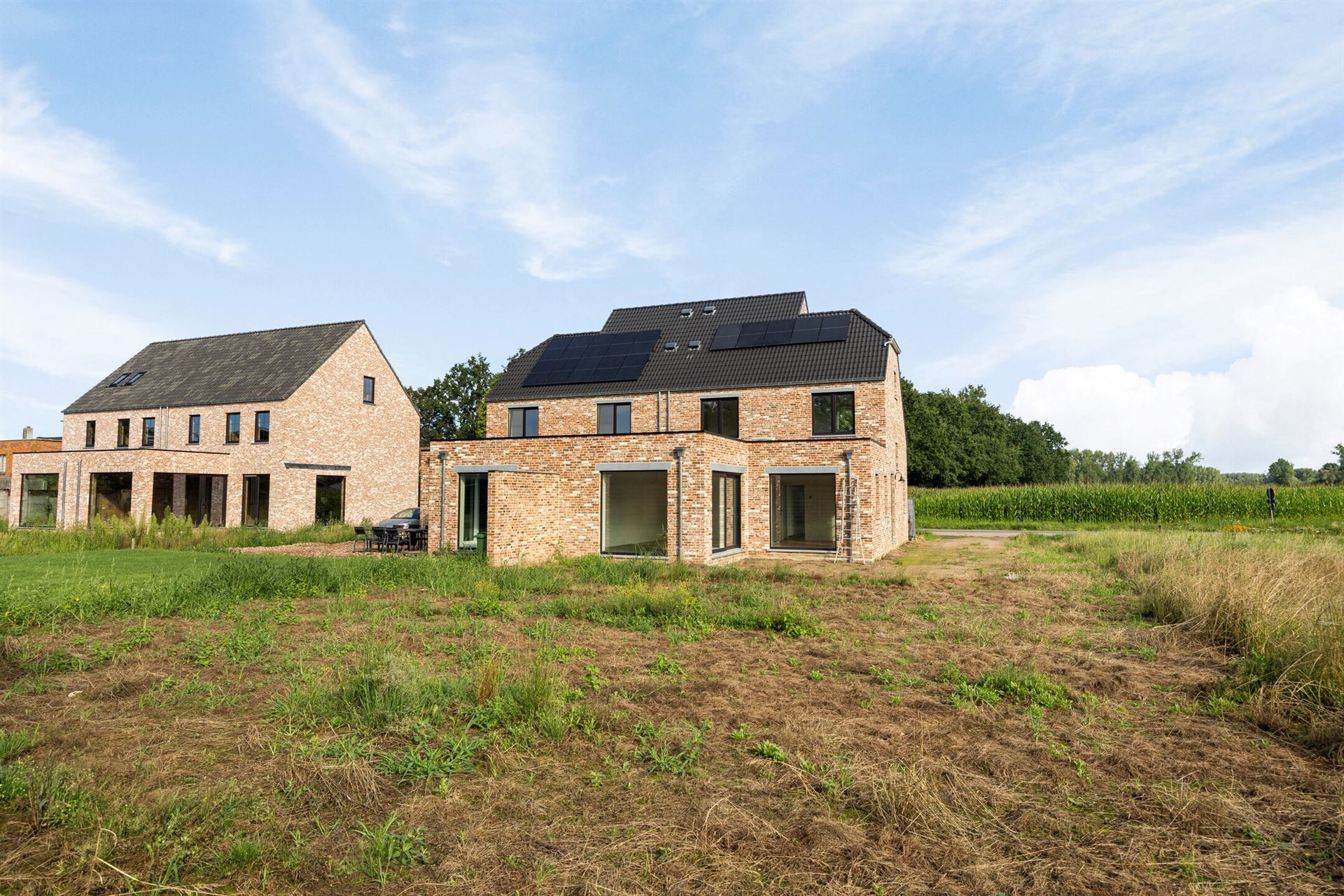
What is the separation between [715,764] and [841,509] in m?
13.6

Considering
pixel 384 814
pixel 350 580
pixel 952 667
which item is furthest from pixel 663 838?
pixel 350 580

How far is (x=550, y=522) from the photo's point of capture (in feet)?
54.0

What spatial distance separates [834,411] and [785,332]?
11.2 feet

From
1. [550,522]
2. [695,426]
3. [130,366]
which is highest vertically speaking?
[130,366]

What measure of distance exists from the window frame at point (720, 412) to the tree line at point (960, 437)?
35.6 feet

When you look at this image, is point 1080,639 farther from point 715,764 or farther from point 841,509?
point 841,509

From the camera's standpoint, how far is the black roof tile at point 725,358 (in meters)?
20.7

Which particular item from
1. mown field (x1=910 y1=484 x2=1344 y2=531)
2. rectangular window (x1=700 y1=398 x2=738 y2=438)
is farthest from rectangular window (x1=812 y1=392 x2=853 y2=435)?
mown field (x1=910 y1=484 x2=1344 y2=531)

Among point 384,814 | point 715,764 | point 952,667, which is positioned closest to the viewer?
point 384,814

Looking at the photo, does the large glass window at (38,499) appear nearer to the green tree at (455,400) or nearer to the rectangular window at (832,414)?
the green tree at (455,400)

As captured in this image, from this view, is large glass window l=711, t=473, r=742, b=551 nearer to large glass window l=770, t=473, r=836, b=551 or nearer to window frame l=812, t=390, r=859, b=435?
window frame l=812, t=390, r=859, b=435

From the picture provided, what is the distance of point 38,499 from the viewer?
93.2 ft

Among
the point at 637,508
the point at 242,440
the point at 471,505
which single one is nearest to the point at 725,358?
the point at 637,508

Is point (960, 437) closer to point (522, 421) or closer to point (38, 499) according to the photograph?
point (522, 421)
